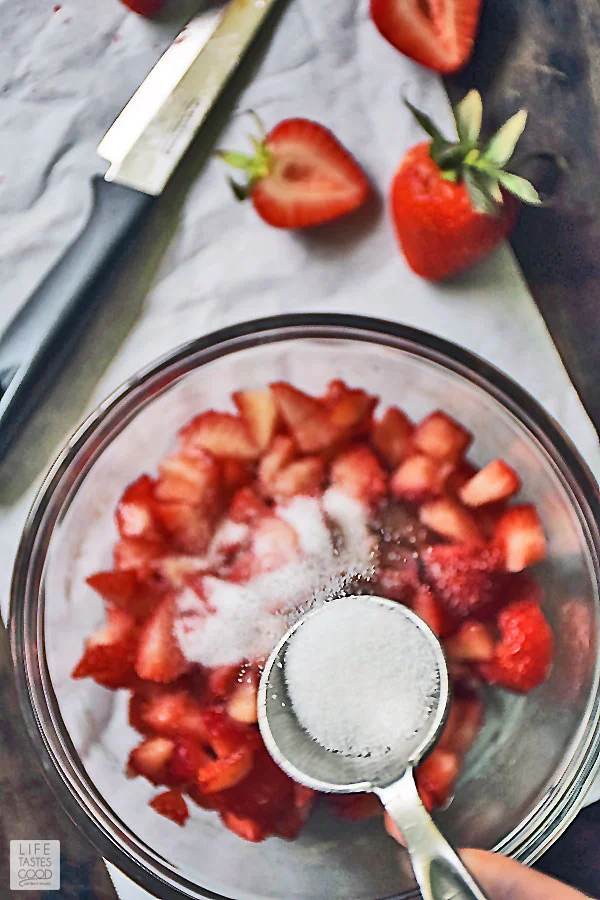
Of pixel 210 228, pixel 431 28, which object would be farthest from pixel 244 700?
pixel 431 28

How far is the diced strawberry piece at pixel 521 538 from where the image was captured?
2.12 feet

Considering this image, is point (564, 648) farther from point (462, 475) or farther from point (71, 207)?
point (71, 207)

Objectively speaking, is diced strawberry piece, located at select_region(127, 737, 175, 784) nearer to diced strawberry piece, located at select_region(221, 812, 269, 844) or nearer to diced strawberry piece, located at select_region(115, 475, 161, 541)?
diced strawberry piece, located at select_region(221, 812, 269, 844)

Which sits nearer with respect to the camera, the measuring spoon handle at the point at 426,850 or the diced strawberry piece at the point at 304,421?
the measuring spoon handle at the point at 426,850

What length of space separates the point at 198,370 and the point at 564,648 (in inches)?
14.7

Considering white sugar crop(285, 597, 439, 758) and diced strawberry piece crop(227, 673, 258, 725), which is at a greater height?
white sugar crop(285, 597, 439, 758)

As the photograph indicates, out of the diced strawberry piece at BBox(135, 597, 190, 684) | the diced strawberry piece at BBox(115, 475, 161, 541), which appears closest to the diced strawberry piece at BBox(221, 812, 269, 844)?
the diced strawberry piece at BBox(135, 597, 190, 684)

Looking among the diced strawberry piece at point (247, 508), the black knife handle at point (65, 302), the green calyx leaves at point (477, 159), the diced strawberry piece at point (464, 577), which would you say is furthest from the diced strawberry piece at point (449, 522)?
the black knife handle at point (65, 302)

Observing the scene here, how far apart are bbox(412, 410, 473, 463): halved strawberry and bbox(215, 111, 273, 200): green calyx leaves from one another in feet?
0.81

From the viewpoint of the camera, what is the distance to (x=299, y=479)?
0.66 metres

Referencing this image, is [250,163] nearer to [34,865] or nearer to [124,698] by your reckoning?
[124,698]

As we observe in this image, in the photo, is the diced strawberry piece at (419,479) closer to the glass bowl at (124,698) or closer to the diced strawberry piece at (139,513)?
the glass bowl at (124,698)

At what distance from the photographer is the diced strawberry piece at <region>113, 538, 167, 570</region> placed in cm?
66

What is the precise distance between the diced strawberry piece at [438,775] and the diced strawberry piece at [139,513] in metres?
0.27
